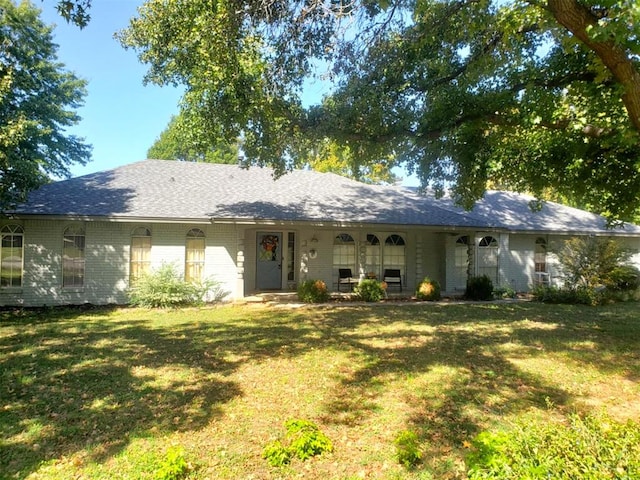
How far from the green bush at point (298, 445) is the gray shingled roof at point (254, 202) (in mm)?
9913

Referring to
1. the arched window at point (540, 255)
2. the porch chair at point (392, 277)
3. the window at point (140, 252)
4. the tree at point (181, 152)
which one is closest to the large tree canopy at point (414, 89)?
the window at point (140, 252)

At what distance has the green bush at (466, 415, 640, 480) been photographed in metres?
2.38

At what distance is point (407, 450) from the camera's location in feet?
13.2

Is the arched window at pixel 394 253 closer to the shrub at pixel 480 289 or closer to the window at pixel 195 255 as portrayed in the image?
the shrub at pixel 480 289

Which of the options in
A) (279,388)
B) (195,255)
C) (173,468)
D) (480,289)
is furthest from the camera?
(480,289)

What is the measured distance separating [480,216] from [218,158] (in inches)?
1012

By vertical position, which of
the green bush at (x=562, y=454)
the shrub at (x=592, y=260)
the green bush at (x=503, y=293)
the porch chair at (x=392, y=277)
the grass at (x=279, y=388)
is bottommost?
the grass at (x=279, y=388)

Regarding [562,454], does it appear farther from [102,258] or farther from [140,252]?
[102,258]

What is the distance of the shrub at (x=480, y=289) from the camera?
15.6 meters

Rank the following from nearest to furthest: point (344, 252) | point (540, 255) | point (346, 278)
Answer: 1. point (346, 278)
2. point (344, 252)
3. point (540, 255)

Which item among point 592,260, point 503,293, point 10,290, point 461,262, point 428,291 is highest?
point 592,260

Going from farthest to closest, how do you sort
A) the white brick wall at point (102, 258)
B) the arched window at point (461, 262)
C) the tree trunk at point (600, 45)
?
the arched window at point (461, 262), the white brick wall at point (102, 258), the tree trunk at point (600, 45)

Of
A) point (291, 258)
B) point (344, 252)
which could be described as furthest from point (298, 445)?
point (344, 252)

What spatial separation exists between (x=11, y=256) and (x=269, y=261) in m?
8.46
